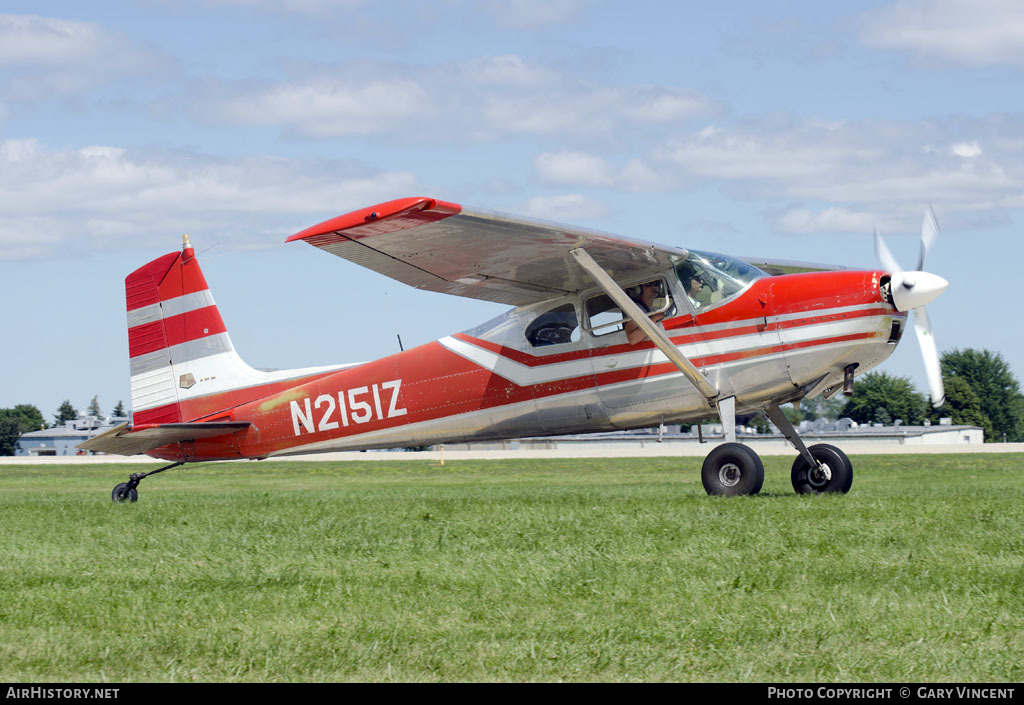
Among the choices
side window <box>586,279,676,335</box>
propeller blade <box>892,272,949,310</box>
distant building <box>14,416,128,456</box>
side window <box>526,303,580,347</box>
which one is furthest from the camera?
distant building <box>14,416,128,456</box>

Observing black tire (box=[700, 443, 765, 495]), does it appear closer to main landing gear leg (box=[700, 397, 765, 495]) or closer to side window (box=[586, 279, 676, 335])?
main landing gear leg (box=[700, 397, 765, 495])

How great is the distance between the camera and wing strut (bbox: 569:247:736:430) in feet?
42.9

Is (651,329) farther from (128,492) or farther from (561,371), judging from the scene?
(128,492)

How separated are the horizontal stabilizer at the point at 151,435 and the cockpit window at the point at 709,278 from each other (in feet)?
23.0

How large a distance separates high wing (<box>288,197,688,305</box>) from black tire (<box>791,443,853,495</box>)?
313 cm

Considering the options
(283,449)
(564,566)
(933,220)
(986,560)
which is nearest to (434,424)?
(283,449)

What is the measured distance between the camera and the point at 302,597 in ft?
22.0

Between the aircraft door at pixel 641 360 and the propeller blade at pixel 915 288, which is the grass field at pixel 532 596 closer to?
the propeller blade at pixel 915 288

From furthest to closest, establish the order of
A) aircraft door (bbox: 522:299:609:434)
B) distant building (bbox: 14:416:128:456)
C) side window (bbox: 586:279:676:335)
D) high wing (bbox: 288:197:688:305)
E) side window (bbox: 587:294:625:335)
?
distant building (bbox: 14:416:128:456) < aircraft door (bbox: 522:299:609:434) < side window (bbox: 587:294:625:335) < side window (bbox: 586:279:676:335) < high wing (bbox: 288:197:688:305)

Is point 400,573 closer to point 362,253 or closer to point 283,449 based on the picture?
point 362,253

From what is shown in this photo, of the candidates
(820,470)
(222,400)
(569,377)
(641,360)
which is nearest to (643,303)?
(641,360)

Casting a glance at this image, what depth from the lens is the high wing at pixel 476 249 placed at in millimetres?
11453

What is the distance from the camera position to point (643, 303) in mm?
13961

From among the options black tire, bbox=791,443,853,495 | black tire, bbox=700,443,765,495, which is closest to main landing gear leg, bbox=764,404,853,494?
black tire, bbox=791,443,853,495
